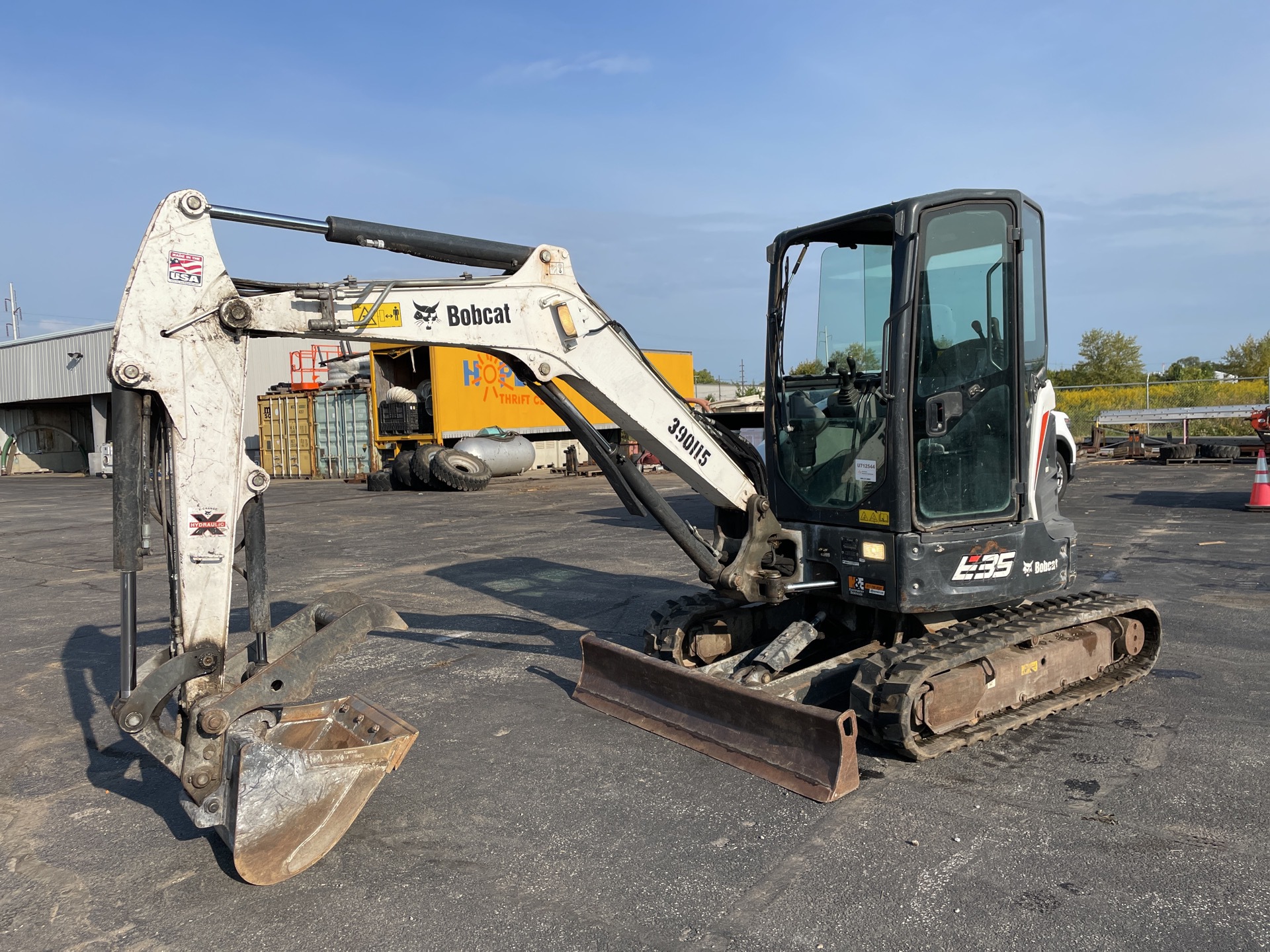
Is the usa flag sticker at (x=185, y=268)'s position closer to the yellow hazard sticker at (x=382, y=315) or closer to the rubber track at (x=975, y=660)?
the yellow hazard sticker at (x=382, y=315)

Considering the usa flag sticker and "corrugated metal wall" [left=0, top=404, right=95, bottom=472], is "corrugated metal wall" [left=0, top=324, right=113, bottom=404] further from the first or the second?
the usa flag sticker

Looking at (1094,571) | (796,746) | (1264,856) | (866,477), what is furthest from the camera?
(1094,571)

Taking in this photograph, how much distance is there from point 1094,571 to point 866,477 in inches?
229

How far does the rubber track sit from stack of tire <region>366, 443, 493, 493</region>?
57.8ft

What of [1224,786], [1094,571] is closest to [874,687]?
[1224,786]

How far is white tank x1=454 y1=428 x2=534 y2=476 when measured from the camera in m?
24.5

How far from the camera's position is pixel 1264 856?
378 centimetres

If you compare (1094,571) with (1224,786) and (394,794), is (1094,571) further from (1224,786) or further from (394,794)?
(394,794)

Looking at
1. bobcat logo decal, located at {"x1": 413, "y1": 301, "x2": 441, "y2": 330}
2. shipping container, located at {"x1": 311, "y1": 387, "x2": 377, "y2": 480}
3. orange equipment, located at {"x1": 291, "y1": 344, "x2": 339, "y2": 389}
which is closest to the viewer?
bobcat logo decal, located at {"x1": 413, "y1": 301, "x2": 441, "y2": 330}

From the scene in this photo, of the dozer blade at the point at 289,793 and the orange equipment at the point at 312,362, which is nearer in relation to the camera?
the dozer blade at the point at 289,793

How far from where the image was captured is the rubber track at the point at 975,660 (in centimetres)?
473

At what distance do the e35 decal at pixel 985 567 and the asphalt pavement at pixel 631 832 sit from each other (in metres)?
0.87

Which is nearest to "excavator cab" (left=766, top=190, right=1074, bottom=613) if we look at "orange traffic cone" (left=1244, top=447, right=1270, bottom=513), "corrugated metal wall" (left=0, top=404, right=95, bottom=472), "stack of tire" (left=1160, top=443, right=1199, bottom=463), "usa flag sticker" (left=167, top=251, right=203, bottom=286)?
"usa flag sticker" (left=167, top=251, right=203, bottom=286)

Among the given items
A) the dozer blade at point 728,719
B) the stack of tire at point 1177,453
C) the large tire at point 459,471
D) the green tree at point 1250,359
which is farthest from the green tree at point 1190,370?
the dozer blade at point 728,719
